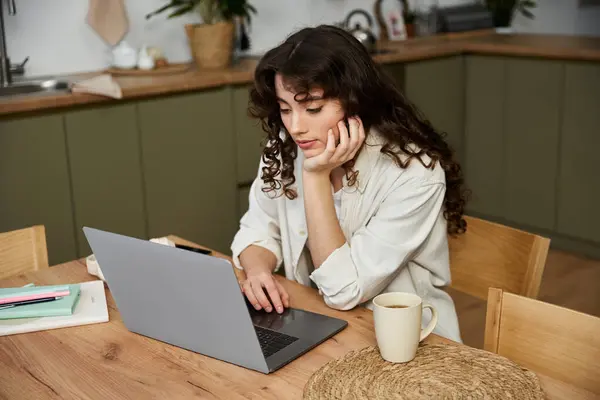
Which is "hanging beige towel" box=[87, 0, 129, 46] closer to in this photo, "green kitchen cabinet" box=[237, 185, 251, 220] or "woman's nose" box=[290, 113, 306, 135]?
"green kitchen cabinet" box=[237, 185, 251, 220]

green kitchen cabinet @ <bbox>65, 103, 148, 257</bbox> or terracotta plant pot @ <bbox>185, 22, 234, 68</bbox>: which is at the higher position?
terracotta plant pot @ <bbox>185, 22, 234, 68</bbox>

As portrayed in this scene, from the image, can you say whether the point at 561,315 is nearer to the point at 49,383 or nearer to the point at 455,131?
the point at 49,383

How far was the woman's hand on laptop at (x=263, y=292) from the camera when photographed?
151 cm

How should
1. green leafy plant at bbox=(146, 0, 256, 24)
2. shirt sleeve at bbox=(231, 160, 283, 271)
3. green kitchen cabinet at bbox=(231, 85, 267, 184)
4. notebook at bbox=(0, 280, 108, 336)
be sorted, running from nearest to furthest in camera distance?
1. notebook at bbox=(0, 280, 108, 336)
2. shirt sleeve at bbox=(231, 160, 283, 271)
3. green kitchen cabinet at bbox=(231, 85, 267, 184)
4. green leafy plant at bbox=(146, 0, 256, 24)

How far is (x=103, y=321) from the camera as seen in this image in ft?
4.85

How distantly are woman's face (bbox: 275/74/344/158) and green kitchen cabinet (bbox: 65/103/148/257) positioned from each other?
142 centimetres

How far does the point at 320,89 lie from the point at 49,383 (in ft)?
2.41

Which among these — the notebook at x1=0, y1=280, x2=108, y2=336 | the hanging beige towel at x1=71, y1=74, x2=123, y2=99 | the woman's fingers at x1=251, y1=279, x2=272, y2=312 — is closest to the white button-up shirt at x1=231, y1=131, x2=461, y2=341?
the woman's fingers at x1=251, y1=279, x2=272, y2=312

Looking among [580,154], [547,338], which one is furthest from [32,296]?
[580,154]

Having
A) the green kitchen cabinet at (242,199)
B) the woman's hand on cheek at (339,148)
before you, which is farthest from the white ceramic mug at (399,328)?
the green kitchen cabinet at (242,199)

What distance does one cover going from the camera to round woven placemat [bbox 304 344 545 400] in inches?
46.3

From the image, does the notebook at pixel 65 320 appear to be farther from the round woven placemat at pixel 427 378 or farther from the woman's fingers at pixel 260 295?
the round woven placemat at pixel 427 378

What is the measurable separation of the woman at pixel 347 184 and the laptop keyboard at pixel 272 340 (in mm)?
108

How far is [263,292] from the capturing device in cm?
155
